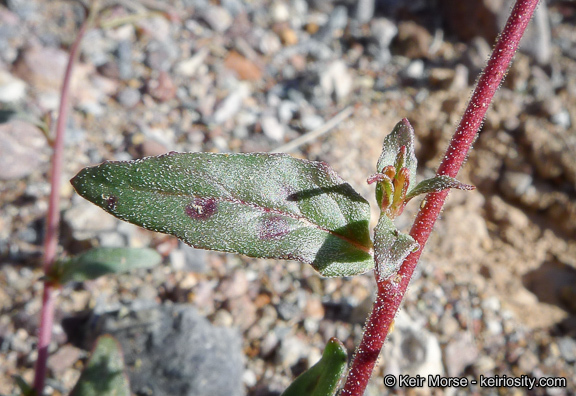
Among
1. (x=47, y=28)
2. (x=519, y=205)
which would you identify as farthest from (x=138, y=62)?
(x=519, y=205)

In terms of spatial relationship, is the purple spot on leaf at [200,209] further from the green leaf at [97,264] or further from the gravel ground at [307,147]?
the gravel ground at [307,147]

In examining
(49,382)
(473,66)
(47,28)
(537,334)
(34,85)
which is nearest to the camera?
(49,382)


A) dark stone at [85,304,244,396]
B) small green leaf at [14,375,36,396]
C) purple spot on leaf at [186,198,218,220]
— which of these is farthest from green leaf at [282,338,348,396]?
small green leaf at [14,375,36,396]

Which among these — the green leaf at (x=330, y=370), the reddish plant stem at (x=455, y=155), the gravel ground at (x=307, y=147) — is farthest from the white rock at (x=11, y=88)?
the reddish plant stem at (x=455, y=155)

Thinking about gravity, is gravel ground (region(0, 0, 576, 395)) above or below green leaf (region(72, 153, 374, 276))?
below

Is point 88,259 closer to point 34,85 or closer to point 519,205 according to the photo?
point 34,85

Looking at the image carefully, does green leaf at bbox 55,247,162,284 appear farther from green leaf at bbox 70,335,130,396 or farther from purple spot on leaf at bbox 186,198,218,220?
purple spot on leaf at bbox 186,198,218,220

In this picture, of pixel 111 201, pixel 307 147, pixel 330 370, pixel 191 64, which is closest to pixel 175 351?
pixel 330 370
